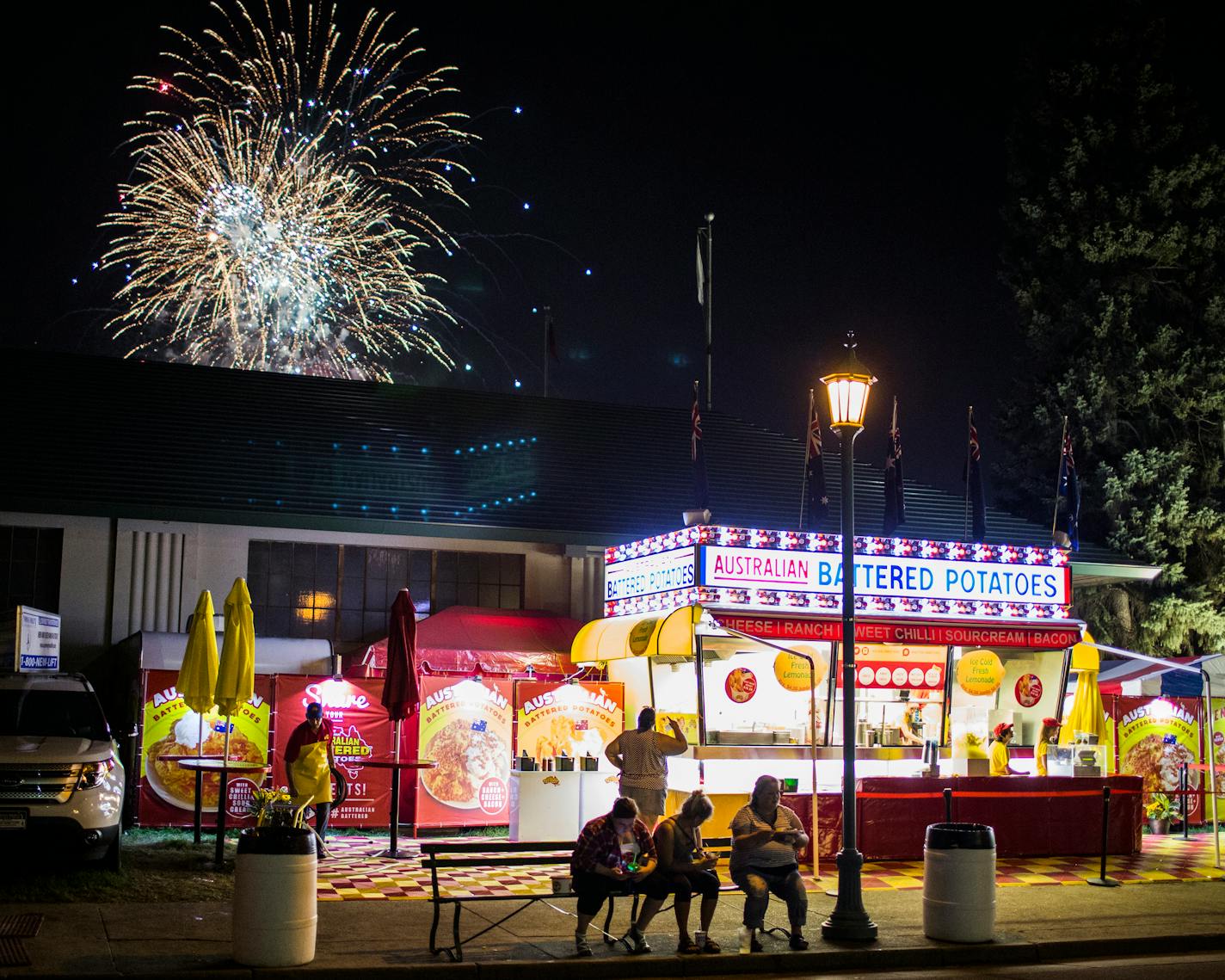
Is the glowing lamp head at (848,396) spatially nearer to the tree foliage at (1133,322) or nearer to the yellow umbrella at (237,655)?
the yellow umbrella at (237,655)

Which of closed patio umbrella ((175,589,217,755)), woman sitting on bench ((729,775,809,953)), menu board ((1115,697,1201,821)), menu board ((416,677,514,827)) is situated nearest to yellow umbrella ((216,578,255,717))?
closed patio umbrella ((175,589,217,755))

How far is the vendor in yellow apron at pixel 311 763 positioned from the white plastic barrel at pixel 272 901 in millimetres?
5123

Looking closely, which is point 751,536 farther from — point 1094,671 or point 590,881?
point 590,881

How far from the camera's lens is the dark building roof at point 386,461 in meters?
21.5

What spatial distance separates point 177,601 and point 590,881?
12.4 metres

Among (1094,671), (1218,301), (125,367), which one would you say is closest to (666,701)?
(1094,671)

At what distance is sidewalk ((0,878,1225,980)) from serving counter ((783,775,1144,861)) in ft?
8.59

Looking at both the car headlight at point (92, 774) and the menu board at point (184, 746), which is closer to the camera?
the car headlight at point (92, 774)

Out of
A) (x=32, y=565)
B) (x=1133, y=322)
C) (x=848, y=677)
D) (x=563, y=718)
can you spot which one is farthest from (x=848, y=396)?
(x=1133, y=322)

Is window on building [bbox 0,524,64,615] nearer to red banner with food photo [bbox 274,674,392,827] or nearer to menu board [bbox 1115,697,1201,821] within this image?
red banner with food photo [bbox 274,674,392,827]

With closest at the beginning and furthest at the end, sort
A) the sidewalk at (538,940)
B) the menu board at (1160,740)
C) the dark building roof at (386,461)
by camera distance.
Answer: the sidewalk at (538,940) < the dark building roof at (386,461) < the menu board at (1160,740)

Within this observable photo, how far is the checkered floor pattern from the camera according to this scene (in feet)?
47.0

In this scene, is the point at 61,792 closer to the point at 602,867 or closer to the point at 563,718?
the point at 602,867

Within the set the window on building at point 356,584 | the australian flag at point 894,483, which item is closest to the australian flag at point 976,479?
the australian flag at point 894,483
